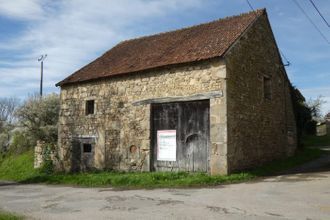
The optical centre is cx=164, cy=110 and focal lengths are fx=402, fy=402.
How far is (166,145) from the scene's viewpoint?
1579cm

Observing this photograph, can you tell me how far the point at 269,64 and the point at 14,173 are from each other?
49.2 feet

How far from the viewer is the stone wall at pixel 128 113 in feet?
47.3

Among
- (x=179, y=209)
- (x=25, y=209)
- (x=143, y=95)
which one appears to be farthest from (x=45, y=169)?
(x=179, y=209)

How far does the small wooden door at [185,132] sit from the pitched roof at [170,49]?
69.3 inches

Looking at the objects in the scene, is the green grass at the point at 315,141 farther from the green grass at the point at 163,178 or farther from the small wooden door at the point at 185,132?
the small wooden door at the point at 185,132

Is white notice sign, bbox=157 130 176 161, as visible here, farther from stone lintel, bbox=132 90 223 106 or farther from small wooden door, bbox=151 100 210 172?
stone lintel, bbox=132 90 223 106

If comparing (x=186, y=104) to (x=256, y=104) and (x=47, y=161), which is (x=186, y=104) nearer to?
(x=256, y=104)

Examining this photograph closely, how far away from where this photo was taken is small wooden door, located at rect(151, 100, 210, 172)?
1481 centimetres

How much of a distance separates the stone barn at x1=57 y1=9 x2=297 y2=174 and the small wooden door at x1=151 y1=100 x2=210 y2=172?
1.5 inches

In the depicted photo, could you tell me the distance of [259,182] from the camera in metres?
12.5

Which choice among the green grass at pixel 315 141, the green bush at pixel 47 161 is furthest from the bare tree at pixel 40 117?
the green grass at pixel 315 141

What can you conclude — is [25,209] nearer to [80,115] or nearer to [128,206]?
[128,206]

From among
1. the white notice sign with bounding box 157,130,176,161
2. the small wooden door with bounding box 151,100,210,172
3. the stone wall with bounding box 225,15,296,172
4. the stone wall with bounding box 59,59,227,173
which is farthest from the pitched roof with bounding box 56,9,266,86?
the white notice sign with bounding box 157,130,176,161

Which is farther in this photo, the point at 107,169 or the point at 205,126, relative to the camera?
the point at 107,169
